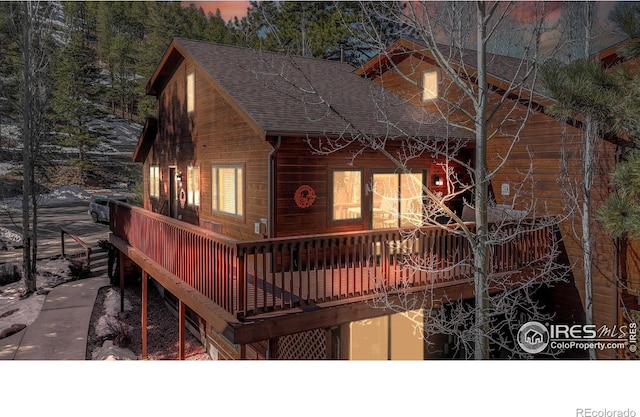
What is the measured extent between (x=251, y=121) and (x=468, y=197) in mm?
5032

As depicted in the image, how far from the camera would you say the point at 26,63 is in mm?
11086

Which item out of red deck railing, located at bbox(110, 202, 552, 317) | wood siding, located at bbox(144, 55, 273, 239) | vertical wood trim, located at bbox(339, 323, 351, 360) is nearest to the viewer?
red deck railing, located at bbox(110, 202, 552, 317)

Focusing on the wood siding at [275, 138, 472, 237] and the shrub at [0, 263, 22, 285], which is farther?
the shrub at [0, 263, 22, 285]

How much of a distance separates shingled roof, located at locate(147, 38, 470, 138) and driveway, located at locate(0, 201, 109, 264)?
5.01 m

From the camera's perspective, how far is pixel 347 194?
9.05 meters

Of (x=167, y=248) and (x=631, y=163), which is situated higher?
(x=631, y=163)

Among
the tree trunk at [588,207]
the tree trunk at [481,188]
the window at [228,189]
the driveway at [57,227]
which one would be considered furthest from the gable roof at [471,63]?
the driveway at [57,227]

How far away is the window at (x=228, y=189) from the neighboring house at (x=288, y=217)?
0.05 metres

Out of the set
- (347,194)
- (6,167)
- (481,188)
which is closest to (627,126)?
(481,188)

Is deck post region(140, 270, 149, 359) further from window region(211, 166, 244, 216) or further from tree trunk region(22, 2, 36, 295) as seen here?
tree trunk region(22, 2, 36, 295)

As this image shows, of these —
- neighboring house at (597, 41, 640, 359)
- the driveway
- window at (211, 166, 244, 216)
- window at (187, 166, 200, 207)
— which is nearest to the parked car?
the driveway

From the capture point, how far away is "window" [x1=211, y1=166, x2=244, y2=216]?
956 cm
